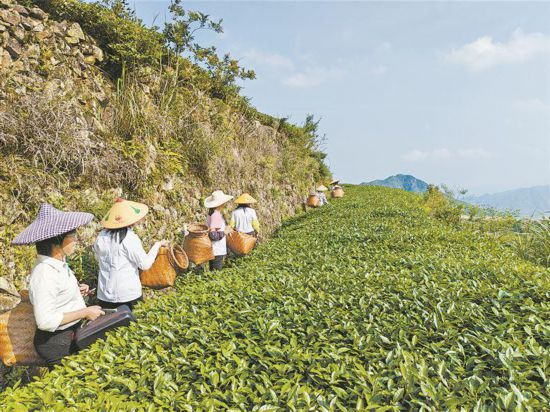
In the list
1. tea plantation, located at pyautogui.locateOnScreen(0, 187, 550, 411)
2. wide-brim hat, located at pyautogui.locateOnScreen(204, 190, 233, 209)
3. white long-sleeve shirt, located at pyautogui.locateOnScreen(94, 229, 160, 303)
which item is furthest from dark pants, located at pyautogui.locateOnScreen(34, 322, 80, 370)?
wide-brim hat, located at pyautogui.locateOnScreen(204, 190, 233, 209)

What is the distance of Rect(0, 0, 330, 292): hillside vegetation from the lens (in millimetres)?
5207

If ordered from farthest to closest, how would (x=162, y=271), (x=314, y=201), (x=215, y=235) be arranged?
(x=314, y=201)
(x=215, y=235)
(x=162, y=271)

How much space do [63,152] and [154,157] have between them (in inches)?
86.6

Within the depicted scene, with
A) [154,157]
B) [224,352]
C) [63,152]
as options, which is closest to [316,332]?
[224,352]

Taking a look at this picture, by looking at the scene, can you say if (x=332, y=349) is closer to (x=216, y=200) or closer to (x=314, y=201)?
(x=216, y=200)

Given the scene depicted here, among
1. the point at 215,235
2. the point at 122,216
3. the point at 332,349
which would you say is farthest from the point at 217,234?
the point at 332,349

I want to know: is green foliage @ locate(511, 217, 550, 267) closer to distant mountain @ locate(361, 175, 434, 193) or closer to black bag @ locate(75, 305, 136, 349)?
black bag @ locate(75, 305, 136, 349)

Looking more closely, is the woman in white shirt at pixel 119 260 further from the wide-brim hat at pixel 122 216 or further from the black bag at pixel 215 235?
the black bag at pixel 215 235

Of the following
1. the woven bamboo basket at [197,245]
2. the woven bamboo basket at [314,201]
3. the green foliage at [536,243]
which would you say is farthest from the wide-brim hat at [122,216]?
the woven bamboo basket at [314,201]

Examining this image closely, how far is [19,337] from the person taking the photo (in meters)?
3.08

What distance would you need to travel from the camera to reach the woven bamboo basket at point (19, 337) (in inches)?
119

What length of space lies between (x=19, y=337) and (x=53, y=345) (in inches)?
11.9

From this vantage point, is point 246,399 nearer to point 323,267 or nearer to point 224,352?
point 224,352

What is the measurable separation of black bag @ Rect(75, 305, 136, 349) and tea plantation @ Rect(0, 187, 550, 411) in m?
0.15
